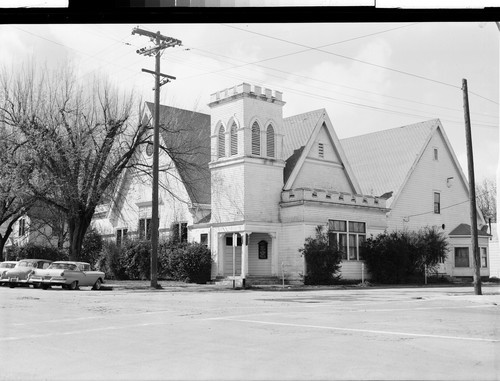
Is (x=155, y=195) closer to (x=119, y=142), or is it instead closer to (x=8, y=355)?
(x=119, y=142)

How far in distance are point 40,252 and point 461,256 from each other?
63.6 ft

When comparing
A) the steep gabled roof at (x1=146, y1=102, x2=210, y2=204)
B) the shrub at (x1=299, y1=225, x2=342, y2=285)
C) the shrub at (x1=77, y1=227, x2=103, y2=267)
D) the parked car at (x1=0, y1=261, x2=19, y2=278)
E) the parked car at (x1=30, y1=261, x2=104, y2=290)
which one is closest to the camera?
the parked car at (x1=30, y1=261, x2=104, y2=290)

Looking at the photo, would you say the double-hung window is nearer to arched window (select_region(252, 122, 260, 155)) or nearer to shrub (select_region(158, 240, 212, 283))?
arched window (select_region(252, 122, 260, 155))

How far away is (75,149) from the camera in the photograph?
21781 millimetres

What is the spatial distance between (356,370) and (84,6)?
4.13 meters

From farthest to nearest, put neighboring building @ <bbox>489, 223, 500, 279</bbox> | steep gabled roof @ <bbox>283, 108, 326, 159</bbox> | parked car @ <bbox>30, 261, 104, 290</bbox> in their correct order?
steep gabled roof @ <bbox>283, 108, 326, 159</bbox>
parked car @ <bbox>30, 261, 104, 290</bbox>
neighboring building @ <bbox>489, 223, 500, 279</bbox>

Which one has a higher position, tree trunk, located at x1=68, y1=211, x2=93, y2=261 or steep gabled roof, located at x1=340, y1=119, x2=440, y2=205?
steep gabled roof, located at x1=340, y1=119, x2=440, y2=205

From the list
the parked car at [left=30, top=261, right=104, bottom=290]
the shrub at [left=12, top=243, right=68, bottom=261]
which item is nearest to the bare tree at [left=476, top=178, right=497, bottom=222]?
the parked car at [left=30, top=261, right=104, bottom=290]

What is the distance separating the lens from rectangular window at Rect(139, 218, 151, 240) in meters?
24.8

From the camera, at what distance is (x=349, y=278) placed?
84.8 ft

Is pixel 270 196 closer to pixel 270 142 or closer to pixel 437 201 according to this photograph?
pixel 270 142

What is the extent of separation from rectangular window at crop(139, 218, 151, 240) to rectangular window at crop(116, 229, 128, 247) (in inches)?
27.6

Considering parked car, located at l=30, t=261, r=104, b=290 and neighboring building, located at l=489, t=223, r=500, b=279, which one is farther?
parked car, located at l=30, t=261, r=104, b=290

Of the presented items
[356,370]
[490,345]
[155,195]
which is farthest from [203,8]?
[155,195]
